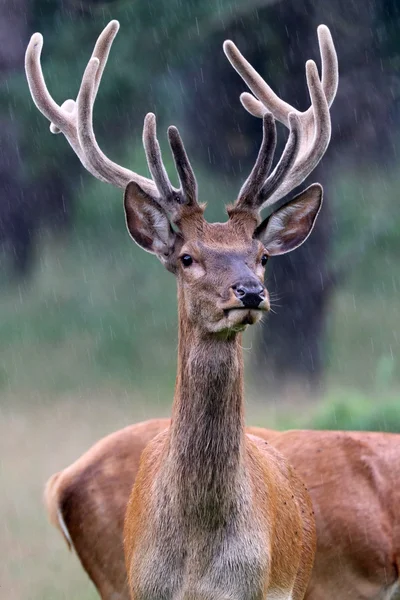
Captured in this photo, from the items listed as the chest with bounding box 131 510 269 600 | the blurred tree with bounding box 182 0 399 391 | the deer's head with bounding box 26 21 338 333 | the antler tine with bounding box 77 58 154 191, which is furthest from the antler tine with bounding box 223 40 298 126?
the blurred tree with bounding box 182 0 399 391

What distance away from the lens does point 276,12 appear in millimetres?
9016

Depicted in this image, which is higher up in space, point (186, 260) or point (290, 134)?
point (290, 134)

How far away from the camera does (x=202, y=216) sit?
12.9 feet

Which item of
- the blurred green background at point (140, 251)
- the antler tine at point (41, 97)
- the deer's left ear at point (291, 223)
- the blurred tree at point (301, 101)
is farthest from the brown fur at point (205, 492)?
the blurred tree at point (301, 101)

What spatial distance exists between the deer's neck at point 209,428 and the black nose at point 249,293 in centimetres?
26

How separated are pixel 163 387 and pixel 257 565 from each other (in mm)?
5930

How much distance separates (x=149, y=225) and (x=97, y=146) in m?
0.37

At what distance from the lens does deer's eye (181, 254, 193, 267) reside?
3.74m

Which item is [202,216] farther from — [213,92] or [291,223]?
[213,92]

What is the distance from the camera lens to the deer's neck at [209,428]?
367 centimetres

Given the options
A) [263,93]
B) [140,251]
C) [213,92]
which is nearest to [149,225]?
[263,93]

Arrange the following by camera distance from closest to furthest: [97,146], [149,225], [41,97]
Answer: [149,225] → [97,146] → [41,97]

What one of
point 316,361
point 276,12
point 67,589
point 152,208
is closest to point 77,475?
point 152,208

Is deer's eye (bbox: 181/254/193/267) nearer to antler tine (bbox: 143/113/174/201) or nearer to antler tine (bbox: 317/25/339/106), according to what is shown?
antler tine (bbox: 143/113/174/201)
